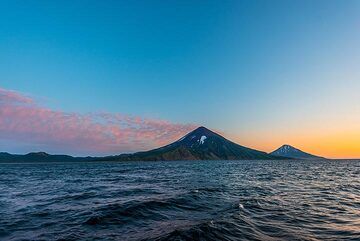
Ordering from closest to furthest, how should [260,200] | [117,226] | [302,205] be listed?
1. [117,226]
2. [302,205]
3. [260,200]

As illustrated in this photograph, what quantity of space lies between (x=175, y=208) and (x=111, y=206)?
481 centimetres

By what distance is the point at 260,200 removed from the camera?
1022 inches

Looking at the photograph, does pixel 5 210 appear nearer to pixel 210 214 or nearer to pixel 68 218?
pixel 68 218

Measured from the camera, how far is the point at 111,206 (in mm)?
22719

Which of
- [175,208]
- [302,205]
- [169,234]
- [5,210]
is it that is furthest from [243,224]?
[5,210]

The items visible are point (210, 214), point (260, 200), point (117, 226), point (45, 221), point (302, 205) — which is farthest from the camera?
point (260, 200)

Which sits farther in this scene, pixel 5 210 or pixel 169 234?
pixel 5 210

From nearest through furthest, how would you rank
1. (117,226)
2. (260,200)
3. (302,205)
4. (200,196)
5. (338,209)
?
1. (117,226)
2. (338,209)
3. (302,205)
4. (260,200)
5. (200,196)

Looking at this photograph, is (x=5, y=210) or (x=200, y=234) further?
(x=5, y=210)

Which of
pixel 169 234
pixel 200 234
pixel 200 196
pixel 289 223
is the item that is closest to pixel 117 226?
pixel 169 234

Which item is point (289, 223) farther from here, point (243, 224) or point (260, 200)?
point (260, 200)

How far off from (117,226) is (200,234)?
4.96 m

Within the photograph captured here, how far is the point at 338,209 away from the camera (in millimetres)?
22016

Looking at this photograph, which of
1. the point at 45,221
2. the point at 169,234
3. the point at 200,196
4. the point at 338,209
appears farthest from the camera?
the point at 200,196
